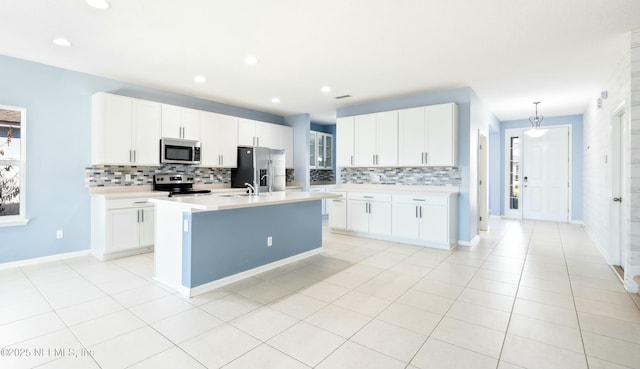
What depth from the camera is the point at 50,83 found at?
13.4ft

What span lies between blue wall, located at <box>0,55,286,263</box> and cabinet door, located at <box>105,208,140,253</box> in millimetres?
544

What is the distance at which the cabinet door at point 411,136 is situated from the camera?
5172mm

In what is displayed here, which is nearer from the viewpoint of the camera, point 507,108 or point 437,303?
point 437,303

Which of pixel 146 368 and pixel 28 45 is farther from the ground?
pixel 28 45

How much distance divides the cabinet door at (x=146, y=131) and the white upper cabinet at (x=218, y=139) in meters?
0.80

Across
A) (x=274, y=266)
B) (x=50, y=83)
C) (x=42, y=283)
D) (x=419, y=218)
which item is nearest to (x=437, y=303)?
(x=274, y=266)

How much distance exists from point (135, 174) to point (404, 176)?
4.53m

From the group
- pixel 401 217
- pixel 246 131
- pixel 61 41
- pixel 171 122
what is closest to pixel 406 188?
pixel 401 217

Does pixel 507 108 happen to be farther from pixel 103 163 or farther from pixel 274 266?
pixel 103 163

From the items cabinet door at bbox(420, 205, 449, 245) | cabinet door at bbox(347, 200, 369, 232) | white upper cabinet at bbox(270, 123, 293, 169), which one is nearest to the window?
white upper cabinet at bbox(270, 123, 293, 169)

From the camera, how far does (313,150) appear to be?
8.09 metres

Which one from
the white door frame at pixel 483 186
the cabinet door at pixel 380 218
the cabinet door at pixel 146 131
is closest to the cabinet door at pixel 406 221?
the cabinet door at pixel 380 218

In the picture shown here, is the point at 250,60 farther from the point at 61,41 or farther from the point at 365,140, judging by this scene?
the point at 365,140

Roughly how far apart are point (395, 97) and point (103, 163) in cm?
473
